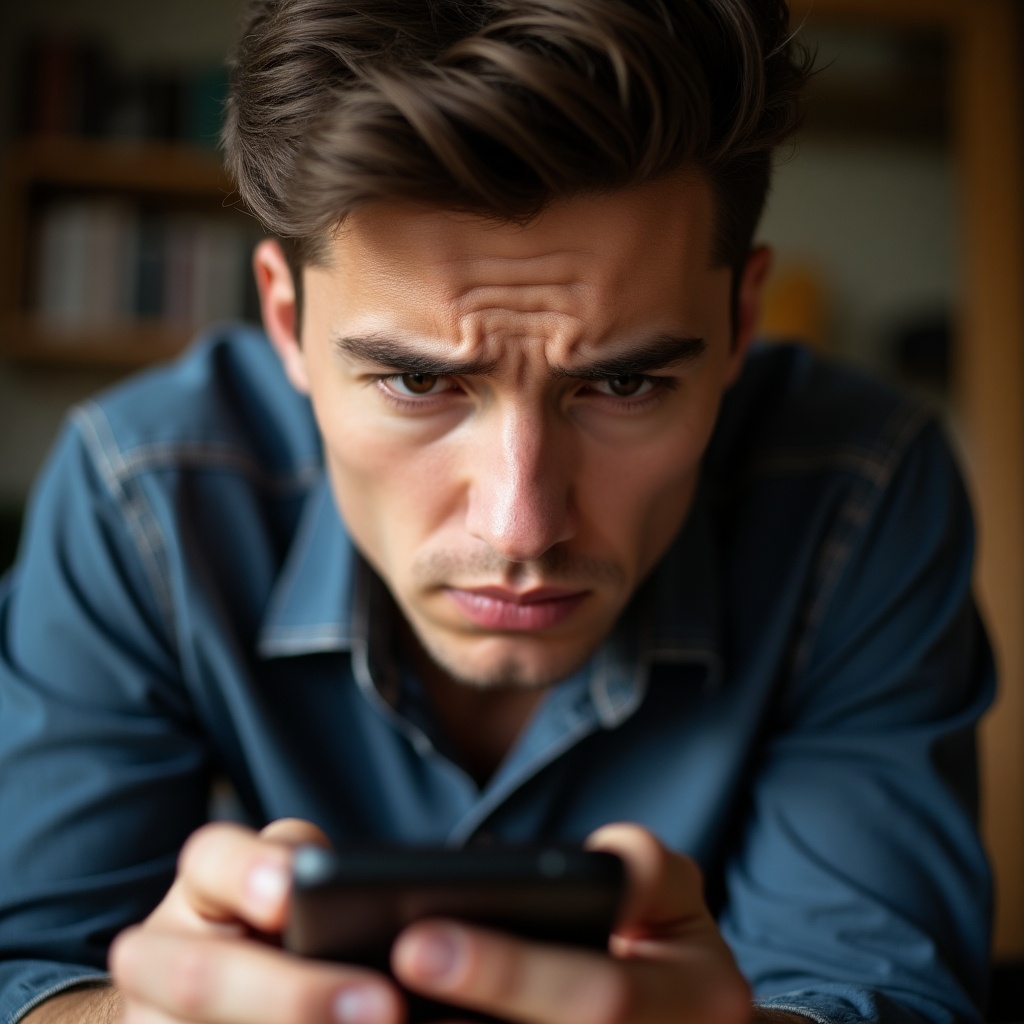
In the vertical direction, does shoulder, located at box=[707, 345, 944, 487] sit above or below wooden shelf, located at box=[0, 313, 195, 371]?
above

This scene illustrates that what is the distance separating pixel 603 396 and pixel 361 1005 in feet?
1.68

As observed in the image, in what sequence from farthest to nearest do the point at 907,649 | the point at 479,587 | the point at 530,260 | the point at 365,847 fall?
1. the point at 907,649
2. the point at 479,587
3. the point at 530,260
4. the point at 365,847

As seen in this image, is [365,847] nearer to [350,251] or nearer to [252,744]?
[350,251]

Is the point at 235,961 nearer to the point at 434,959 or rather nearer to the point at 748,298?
the point at 434,959

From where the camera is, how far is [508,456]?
854 mm

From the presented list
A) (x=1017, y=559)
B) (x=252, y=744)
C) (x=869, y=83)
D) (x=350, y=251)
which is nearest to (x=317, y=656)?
(x=252, y=744)

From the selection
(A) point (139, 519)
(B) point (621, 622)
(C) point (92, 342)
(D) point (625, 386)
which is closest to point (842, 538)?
(B) point (621, 622)

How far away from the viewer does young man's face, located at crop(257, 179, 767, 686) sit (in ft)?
2.73

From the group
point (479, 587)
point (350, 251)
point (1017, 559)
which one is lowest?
point (1017, 559)

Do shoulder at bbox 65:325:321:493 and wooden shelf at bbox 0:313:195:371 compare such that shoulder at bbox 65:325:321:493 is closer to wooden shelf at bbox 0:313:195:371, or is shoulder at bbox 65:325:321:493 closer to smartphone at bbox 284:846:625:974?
smartphone at bbox 284:846:625:974

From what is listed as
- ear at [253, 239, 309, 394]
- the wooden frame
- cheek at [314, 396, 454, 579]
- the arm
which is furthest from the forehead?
the wooden frame

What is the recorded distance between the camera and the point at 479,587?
3.08 ft

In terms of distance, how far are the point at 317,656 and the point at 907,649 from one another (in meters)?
0.60

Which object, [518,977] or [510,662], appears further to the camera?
[510,662]
